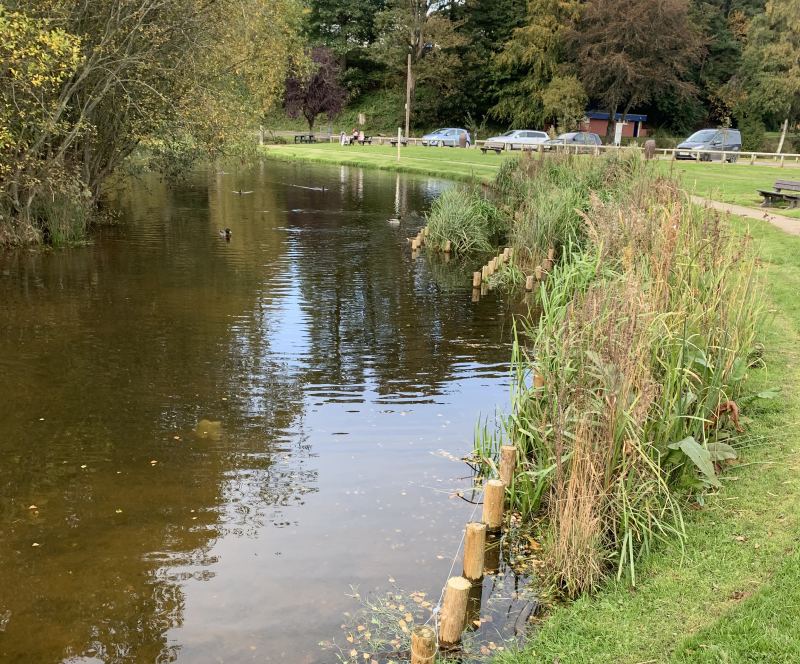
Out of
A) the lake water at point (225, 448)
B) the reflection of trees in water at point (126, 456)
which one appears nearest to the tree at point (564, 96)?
the lake water at point (225, 448)

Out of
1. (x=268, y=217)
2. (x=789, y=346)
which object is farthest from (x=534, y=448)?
(x=268, y=217)

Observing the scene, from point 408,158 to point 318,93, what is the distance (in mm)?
21278

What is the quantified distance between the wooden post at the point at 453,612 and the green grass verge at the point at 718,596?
1.06 feet

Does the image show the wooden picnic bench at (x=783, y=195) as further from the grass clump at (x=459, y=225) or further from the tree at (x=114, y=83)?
the tree at (x=114, y=83)

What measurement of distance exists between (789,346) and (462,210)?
923 cm

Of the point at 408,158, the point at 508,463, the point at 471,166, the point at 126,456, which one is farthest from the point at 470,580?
the point at 408,158

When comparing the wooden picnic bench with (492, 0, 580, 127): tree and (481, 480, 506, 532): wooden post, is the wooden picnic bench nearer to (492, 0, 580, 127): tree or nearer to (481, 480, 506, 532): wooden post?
(481, 480, 506, 532): wooden post

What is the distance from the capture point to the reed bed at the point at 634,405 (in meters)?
4.79

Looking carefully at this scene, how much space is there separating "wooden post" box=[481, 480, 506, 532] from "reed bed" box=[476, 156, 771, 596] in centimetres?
28

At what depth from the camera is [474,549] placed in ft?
15.4

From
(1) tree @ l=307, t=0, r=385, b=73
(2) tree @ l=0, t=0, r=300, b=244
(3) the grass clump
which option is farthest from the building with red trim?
(2) tree @ l=0, t=0, r=300, b=244

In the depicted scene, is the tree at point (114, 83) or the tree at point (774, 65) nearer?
the tree at point (114, 83)

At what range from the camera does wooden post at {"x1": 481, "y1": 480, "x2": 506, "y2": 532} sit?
5.27 metres

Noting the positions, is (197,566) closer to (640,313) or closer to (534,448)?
(534,448)
